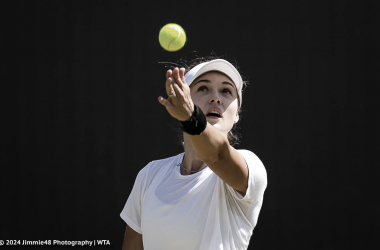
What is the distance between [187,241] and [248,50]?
92.9 inches

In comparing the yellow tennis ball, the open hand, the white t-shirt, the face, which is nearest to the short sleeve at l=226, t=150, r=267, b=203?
the white t-shirt

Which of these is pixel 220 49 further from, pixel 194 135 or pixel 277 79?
pixel 194 135

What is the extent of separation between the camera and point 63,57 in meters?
3.90

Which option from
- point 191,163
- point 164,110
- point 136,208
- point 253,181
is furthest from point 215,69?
point 164,110

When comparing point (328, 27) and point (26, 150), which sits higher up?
point (328, 27)

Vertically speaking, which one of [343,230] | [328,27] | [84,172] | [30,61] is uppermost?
[328,27]

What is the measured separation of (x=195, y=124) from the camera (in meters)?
1.39

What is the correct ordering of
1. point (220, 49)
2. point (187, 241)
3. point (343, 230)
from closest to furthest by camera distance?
point (187, 241)
point (343, 230)
point (220, 49)

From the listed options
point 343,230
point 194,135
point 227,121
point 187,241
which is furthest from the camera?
point 343,230

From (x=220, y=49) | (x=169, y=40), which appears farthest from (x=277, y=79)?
(x=169, y=40)

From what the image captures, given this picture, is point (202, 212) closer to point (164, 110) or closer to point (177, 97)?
point (177, 97)

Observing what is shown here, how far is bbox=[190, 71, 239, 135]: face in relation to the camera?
178cm

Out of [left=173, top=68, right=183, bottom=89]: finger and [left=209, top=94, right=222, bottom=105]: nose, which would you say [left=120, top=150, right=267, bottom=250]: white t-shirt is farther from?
[left=173, top=68, right=183, bottom=89]: finger

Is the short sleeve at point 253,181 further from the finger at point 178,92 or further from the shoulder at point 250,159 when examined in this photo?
the finger at point 178,92
